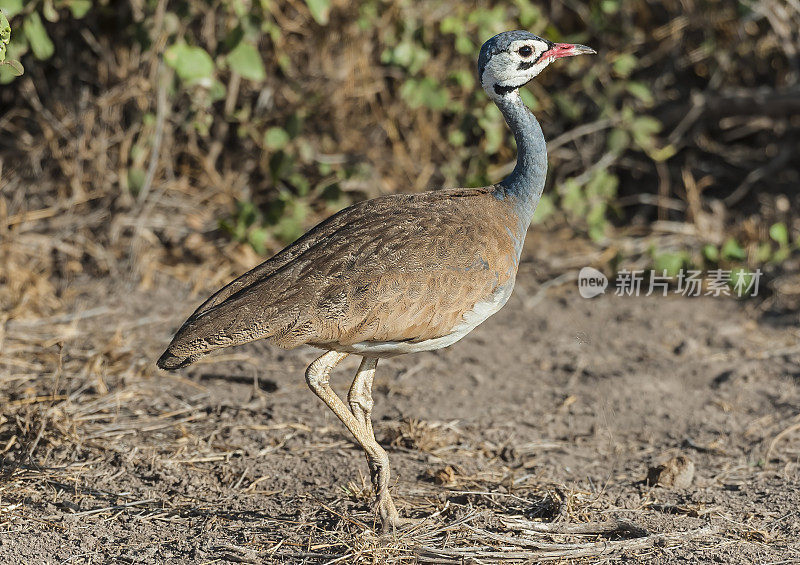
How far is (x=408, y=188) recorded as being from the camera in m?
7.09

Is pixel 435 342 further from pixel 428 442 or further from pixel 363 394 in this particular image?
pixel 428 442

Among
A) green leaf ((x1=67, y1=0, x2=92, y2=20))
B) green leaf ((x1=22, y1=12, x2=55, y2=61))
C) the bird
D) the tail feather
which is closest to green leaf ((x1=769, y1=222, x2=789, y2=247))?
the bird

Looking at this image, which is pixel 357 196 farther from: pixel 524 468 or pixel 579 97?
pixel 524 468

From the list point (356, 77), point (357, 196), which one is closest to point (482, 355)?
point (357, 196)

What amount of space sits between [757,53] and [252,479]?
5148 mm

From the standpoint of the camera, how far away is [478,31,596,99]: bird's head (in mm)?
4012

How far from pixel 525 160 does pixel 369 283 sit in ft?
3.15

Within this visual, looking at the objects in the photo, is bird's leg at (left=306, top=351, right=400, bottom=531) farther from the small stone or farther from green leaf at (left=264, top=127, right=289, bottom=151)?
green leaf at (left=264, top=127, right=289, bottom=151)

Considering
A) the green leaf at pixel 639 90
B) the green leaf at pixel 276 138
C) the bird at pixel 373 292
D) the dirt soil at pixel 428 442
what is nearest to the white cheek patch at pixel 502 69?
the bird at pixel 373 292

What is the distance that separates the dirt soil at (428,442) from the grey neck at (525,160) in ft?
3.76

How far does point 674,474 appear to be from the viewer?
13.1 ft

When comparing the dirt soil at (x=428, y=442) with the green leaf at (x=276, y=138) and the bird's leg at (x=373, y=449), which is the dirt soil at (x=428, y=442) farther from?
the green leaf at (x=276, y=138)

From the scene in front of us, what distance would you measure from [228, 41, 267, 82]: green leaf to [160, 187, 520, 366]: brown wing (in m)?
1.86

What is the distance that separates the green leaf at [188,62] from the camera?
16.9ft
